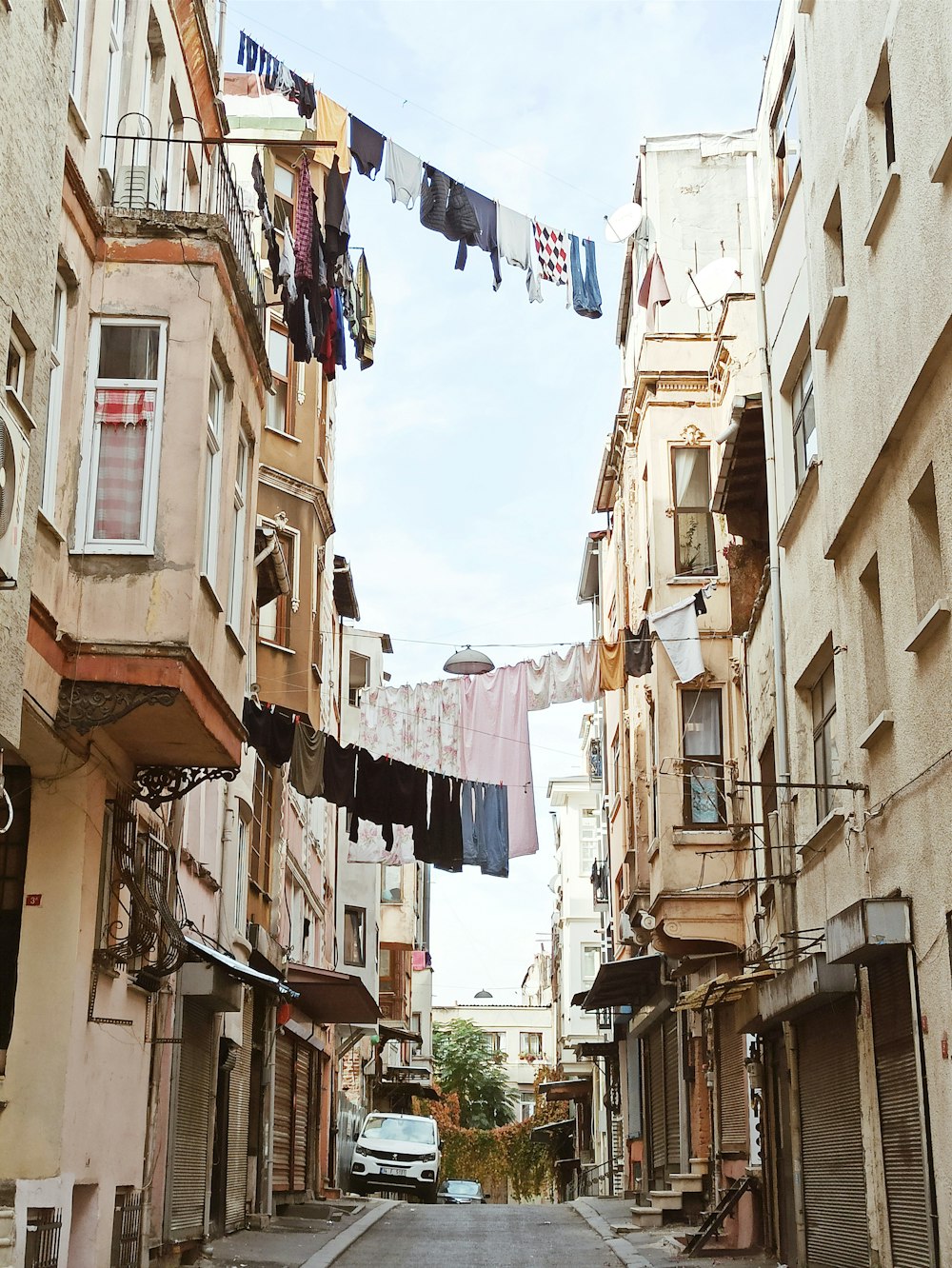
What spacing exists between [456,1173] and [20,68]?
57.2 meters

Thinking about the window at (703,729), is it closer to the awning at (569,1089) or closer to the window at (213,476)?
the window at (213,476)

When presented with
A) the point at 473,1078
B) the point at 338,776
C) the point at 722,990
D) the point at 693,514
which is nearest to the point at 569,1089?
the point at 473,1078

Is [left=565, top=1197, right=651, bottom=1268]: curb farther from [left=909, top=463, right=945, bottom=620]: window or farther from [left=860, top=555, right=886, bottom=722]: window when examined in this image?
[left=909, top=463, right=945, bottom=620]: window

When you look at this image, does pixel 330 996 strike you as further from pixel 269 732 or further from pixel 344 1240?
pixel 269 732

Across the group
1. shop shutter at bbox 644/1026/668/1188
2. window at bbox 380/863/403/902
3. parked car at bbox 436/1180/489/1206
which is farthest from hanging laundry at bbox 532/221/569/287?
window at bbox 380/863/403/902

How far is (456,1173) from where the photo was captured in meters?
61.8

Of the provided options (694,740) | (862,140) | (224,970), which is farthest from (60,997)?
(694,740)

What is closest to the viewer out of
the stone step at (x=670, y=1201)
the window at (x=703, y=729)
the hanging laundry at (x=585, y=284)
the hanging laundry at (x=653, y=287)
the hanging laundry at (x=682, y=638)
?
the hanging laundry at (x=585, y=284)

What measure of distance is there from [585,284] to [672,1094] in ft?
50.2

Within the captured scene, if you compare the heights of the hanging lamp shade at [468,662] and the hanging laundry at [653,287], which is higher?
the hanging laundry at [653,287]

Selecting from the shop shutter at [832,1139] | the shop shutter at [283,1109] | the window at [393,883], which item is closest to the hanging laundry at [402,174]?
the shop shutter at [832,1139]

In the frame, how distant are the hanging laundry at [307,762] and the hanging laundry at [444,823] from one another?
5.95 feet

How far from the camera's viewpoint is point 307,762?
21719 mm

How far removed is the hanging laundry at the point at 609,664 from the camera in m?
22.8
